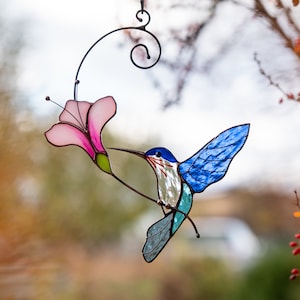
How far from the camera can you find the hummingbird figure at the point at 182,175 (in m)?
0.57

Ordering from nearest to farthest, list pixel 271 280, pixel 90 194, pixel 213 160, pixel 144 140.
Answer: pixel 213 160 < pixel 271 280 < pixel 144 140 < pixel 90 194

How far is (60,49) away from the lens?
247cm

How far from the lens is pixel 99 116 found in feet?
1.94

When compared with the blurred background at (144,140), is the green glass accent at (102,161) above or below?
below

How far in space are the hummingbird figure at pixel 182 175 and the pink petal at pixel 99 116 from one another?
4cm

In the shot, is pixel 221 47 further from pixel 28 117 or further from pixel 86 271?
pixel 86 271

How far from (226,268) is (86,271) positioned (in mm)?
996

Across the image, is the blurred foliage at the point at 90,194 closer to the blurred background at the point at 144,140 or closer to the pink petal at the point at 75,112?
the blurred background at the point at 144,140

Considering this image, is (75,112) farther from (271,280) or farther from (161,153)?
(271,280)

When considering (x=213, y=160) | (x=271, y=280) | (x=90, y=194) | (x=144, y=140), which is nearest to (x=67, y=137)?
(x=213, y=160)

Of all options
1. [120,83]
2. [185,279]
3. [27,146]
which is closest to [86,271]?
[185,279]

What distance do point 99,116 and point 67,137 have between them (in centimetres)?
3

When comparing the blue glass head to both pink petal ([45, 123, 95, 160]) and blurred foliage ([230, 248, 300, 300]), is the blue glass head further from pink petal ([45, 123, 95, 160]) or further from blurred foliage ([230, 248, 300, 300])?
blurred foliage ([230, 248, 300, 300])

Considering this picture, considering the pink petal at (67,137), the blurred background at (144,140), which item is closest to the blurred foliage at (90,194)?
the blurred background at (144,140)
